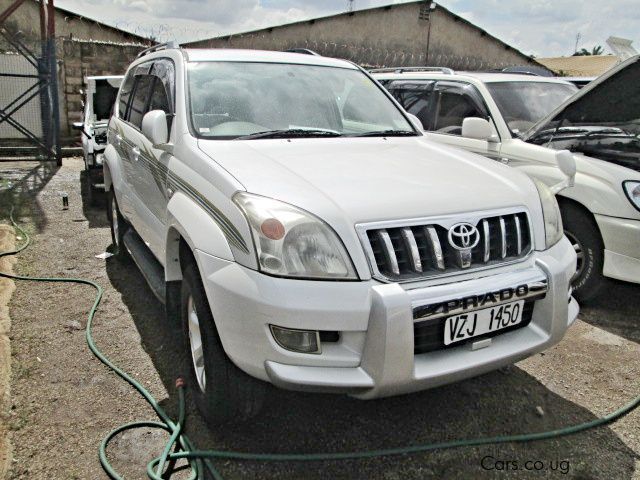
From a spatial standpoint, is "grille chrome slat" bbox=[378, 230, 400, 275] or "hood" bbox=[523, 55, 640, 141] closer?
"grille chrome slat" bbox=[378, 230, 400, 275]

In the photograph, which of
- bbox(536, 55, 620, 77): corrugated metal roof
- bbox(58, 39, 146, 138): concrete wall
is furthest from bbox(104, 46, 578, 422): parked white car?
bbox(536, 55, 620, 77): corrugated metal roof

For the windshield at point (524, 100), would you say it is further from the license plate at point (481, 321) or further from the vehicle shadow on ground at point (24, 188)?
the vehicle shadow on ground at point (24, 188)

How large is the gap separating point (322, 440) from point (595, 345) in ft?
7.00

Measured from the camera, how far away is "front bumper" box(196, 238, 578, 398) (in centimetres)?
217

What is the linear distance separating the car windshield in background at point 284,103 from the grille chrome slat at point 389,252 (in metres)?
1.18

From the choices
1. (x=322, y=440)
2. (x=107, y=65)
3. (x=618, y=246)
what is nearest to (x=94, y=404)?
(x=322, y=440)

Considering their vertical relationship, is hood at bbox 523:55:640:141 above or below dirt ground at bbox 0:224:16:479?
above

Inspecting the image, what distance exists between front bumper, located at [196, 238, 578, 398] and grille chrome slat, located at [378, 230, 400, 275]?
0.31 ft

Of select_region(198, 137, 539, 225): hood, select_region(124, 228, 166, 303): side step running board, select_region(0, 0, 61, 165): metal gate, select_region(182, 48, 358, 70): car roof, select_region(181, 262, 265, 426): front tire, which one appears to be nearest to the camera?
select_region(198, 137, 539, 225): hood

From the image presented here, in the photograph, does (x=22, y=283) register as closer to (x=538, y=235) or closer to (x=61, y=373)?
(x=61, y=373)

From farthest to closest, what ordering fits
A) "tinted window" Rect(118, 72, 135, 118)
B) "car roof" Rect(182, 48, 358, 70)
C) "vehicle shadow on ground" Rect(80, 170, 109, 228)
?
"vehicle shadow on ground" Rect(80, 170, 109, 228)
"tinted window" Rect(118, 72, 135, 118)
"car roof" Rect(182, 48, 358, 70)

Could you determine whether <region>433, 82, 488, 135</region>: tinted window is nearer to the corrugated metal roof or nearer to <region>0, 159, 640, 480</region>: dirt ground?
<region>0, 159, 640, 480</region>: dirt ground

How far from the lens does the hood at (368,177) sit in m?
2.39

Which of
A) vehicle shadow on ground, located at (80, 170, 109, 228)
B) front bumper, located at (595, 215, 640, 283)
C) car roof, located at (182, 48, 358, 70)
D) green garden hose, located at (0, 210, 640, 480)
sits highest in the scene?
car roof, located at (182, 48, 358, 70)
